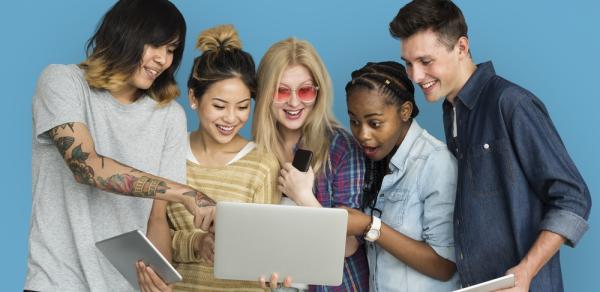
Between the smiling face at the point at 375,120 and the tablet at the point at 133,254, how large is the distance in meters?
0.88

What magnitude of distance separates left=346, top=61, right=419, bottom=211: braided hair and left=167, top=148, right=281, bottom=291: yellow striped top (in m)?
0.35

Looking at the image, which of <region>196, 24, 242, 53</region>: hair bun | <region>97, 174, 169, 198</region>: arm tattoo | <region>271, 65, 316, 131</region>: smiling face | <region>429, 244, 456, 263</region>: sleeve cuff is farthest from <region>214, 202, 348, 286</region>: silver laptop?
<region>196, 24, 242, 53</region>: hair bun

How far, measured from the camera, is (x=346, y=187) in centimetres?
346

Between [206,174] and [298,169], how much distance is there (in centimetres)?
35

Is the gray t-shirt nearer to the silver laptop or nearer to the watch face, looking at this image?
the silver laptop

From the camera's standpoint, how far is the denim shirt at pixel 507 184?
115 inches

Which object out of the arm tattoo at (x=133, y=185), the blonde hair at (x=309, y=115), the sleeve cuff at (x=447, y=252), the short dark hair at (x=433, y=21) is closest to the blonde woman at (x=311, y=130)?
the blonde hair at (x=309, y=115)

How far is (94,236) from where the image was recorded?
10.2 feet

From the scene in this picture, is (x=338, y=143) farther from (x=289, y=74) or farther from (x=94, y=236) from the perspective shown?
(x=94, y=236)

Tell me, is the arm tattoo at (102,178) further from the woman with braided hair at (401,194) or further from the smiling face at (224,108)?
the woman with braided hair at (401,194)

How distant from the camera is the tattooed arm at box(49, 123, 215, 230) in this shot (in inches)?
118

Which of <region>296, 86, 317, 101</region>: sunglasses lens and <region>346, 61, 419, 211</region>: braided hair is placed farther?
<region>296, 86, 317, 101</region>: sunglasses lens

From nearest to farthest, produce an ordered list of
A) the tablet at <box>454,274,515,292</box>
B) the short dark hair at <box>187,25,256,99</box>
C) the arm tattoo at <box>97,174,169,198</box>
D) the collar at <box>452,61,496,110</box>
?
the tablet at <box>454,274,515,292</box> < the arm tattoo at <box>97,174,169,198</box> < the collar at <box>452,61,496,110</box> < the short dark hair at <box>187,25,256,99</box>

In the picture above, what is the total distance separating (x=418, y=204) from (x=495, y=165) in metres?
0.41
